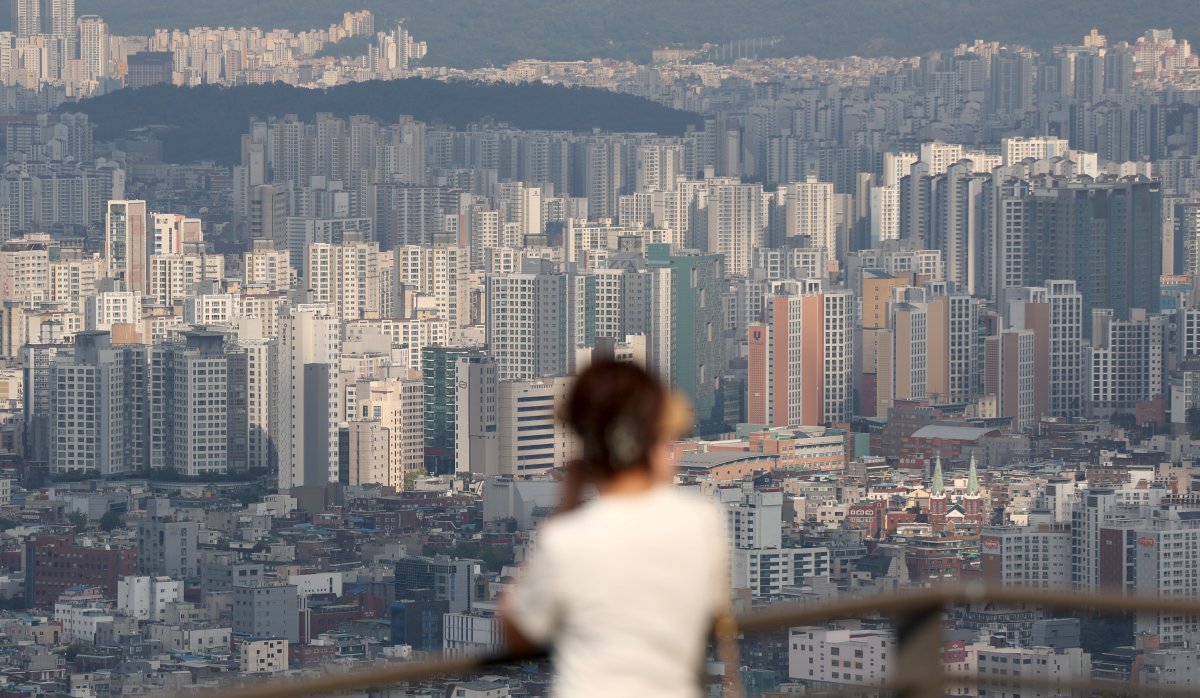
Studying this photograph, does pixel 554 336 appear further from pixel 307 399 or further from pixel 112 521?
pixel 112 521

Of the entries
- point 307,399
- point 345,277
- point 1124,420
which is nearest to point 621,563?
point 307,399

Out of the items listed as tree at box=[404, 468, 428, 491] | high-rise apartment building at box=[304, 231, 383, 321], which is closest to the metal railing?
tree at box=[404, 468, 428, 491]

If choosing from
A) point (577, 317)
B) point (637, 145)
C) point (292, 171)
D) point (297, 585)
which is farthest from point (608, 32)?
point (297, 585)

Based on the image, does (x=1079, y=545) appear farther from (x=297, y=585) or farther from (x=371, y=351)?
(x=371, y=351)

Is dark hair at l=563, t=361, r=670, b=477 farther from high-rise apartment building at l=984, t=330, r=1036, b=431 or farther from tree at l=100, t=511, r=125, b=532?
high-rise apartment building at l=984, t=330, r=1036, b=431

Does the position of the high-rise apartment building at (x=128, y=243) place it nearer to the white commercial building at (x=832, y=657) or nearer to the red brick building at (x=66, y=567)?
the red brick building at (x=66, y=567)

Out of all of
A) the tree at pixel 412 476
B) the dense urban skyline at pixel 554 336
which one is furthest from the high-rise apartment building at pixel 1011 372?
the tree at pixel 412 476
